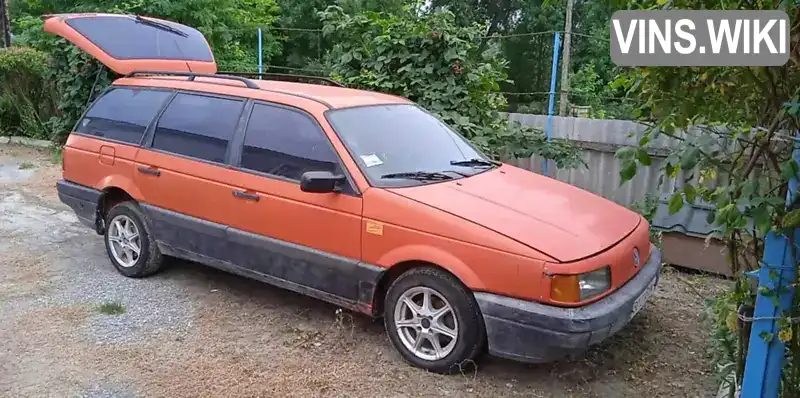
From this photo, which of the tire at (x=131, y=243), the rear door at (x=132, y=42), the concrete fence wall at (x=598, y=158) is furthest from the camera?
the concrete fence wall at (x=598, y=158)

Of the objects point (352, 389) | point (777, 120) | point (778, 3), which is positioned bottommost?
point (352, 389)

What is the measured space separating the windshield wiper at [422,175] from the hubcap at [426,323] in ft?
2.47

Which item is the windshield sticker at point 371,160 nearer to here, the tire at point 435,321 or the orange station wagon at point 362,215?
the orange station wagon at point 362,215

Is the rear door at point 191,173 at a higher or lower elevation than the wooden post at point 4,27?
lower

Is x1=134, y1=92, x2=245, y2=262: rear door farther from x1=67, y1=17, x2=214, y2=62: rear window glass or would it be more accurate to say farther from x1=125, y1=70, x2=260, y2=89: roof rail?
x1=67, y1=17, x2=214, y2=62: rear window glass

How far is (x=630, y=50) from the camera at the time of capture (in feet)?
7.34

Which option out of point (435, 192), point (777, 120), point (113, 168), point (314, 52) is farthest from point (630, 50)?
point (314, 52)

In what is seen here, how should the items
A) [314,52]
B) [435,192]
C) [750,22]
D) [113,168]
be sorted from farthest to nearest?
[314,52]
[113,168]
[435,192]
[750,22]

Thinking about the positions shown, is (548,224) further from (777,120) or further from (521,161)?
(521,161)

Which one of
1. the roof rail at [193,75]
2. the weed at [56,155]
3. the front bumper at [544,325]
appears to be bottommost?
the weed at [56,155]

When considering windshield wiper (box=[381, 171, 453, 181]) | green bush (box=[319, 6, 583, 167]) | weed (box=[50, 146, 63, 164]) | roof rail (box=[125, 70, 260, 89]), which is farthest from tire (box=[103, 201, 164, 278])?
weed (box=[50, 146, 63, 164])

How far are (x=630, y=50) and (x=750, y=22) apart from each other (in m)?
0.37

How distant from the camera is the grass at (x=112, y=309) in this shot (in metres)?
4.78

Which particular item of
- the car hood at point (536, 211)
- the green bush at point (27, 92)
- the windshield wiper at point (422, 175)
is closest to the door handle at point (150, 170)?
the windshield wiper at point (422, 175)
